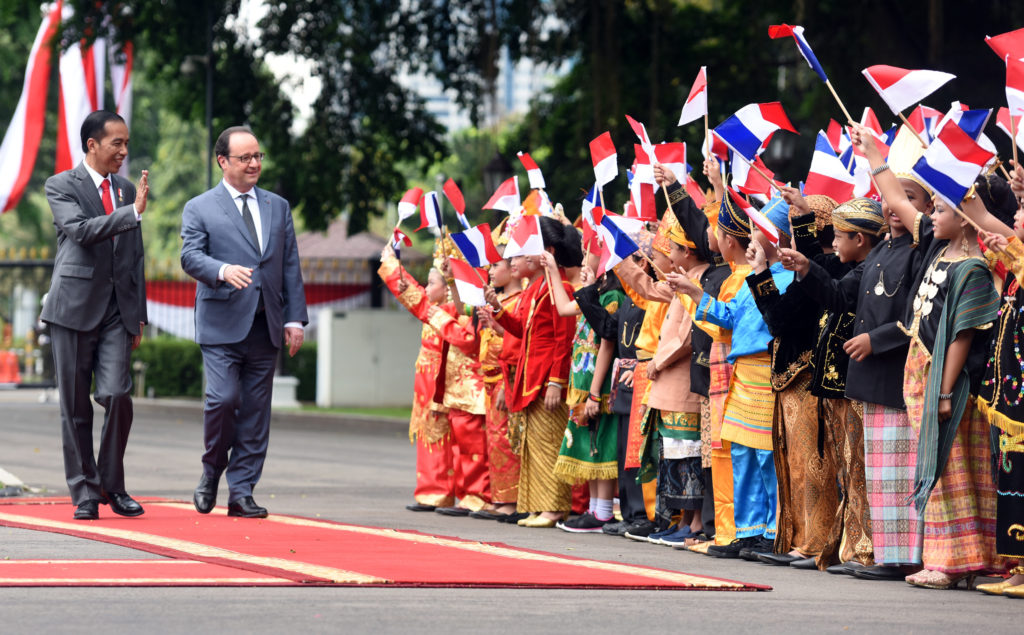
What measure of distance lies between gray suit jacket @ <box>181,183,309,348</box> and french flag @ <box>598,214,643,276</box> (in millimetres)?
1707

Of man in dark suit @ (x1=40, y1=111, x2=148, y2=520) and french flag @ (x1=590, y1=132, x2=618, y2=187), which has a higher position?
french flag @ (x1=590, y1=132, x2=618, y2=187)

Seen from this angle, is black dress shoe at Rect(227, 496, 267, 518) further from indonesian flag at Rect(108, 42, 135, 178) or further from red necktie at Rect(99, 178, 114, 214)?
indonesian flag at Rect(108, 42, 135, 178)

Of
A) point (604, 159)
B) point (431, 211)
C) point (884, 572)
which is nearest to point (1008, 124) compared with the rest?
point (884, 572)

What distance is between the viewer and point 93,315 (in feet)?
26.3

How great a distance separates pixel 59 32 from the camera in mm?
20578

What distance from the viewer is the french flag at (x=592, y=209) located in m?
8.52

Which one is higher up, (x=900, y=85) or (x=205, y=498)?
(x=900, y=85)

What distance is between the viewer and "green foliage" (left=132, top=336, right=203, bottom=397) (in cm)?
2720

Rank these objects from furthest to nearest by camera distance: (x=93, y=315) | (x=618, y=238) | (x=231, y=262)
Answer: (x=231, y=262), (x=93, y=315), (x=618, y=238)

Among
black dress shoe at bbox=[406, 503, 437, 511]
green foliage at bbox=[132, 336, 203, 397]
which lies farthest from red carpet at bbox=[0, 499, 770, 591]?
green foliage at bbox=[132, 336, 203, 397]

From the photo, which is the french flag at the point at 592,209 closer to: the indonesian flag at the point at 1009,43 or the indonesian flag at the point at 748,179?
the indonesian flag at the point at 748,179

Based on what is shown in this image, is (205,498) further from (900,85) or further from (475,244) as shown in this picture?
(900,85)

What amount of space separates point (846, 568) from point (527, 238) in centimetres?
287

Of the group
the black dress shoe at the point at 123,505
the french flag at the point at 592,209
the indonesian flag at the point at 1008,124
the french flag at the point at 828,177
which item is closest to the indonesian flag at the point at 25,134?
the french flag at the point at 592,209
